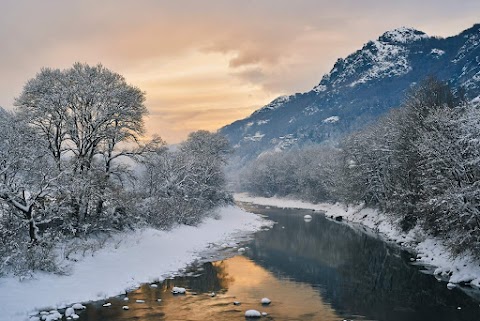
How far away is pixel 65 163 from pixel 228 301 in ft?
54.0

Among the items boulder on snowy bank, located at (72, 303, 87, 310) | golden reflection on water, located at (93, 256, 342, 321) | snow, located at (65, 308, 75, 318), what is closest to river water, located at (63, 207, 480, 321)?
golden reflection on water, located at (93, 256, 342, 321)

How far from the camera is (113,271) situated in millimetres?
28578

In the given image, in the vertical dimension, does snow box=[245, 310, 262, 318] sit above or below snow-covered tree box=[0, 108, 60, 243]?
below

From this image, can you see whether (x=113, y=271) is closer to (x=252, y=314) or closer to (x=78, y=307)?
(x=78, y=307)

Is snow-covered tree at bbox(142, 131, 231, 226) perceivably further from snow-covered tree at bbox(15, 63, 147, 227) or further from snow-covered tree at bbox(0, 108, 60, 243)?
snow-covered tree at bbox(0, 108, 60, 243)

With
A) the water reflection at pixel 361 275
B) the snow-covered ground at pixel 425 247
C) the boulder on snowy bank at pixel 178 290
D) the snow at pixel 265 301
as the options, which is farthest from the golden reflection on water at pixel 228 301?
the snow-covered ground at pixel 425 247

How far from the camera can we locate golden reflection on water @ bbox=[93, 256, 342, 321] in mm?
21547

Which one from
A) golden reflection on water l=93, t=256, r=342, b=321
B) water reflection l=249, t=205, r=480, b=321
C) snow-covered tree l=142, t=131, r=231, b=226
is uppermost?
snow-covered tree l=142, t=131, r=231, b=226

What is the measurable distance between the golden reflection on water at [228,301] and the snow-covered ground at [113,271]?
1.98 m

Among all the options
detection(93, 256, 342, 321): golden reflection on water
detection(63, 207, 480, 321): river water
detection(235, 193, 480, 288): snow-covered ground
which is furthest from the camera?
detection(235, 193, 480, 288): snow-covered ground

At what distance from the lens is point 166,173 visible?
6116cm

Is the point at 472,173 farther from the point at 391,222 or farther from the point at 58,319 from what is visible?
the point at 58,319

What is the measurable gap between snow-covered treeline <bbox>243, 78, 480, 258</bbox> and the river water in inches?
180

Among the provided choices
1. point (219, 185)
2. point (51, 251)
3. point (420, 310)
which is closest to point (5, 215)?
point (51, 251)
